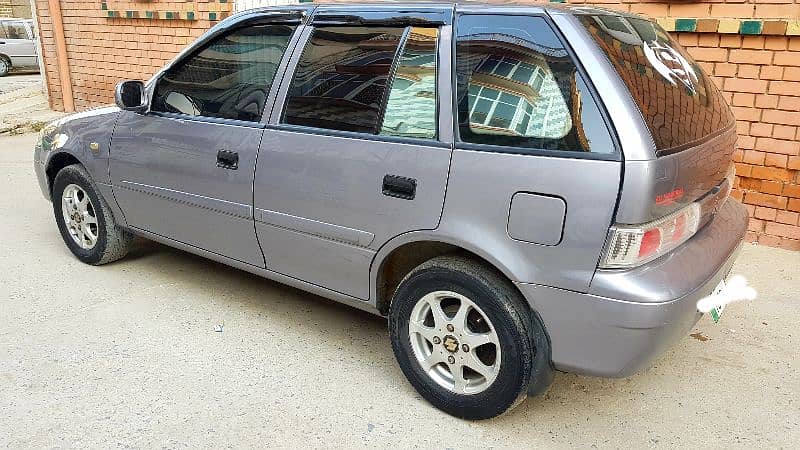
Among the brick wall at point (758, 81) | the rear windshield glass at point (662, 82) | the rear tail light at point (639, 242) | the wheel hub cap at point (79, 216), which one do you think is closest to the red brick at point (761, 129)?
the brick wall at point (758, 81)

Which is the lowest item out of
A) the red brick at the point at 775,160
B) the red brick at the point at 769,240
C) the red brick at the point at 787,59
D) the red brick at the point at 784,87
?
the red brick at the point at 769,240

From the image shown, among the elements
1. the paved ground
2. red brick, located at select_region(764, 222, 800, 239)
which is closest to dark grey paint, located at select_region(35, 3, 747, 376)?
red brick, located at select_region(764, 222, 800, 239)

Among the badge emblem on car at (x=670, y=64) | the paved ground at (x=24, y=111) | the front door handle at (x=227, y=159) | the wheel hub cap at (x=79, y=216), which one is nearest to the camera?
the badge emblem on car at (x=670, y=64)

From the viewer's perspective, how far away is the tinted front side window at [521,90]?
7.32 ft

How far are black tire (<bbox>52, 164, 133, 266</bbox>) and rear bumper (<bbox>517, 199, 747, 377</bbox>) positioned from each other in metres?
2.96

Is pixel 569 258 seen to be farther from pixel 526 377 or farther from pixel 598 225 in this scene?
pixel 526 377

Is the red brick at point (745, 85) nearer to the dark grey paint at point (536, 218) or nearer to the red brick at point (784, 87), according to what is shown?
the red brick at point (784, 87)

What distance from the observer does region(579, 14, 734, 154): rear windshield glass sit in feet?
7.41

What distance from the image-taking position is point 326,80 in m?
2.93

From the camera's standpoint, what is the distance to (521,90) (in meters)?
2.36

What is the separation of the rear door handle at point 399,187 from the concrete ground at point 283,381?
0.96 m

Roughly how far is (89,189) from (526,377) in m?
3.13

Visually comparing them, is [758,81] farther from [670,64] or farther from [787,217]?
[670,64]

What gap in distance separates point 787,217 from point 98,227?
193 inches
